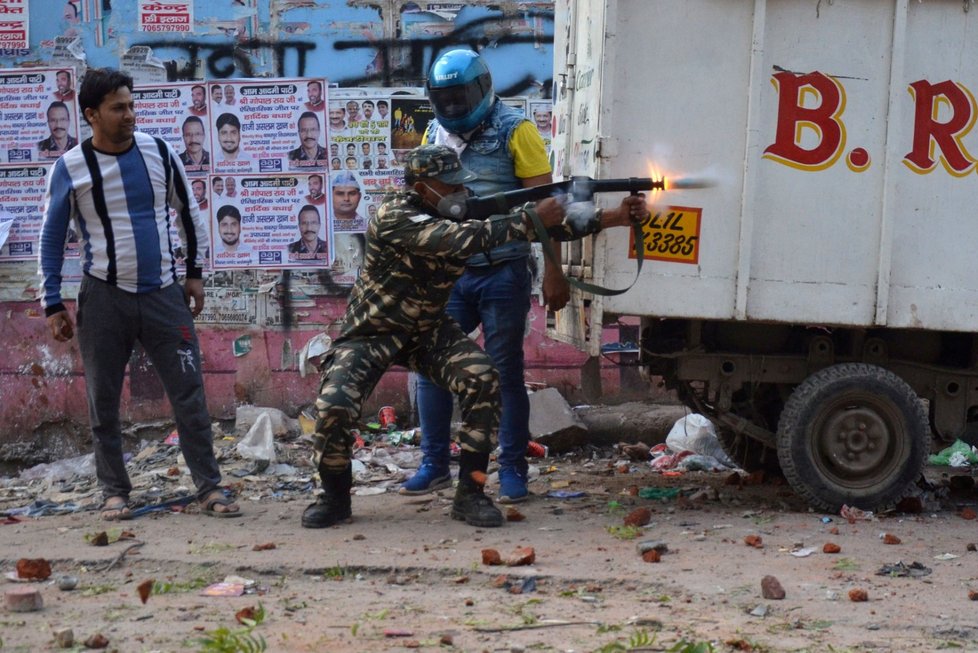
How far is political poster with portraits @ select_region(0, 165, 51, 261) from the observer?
838 cm

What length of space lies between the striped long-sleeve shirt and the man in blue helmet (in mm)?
1357

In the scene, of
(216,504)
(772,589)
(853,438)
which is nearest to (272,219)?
(216,504)

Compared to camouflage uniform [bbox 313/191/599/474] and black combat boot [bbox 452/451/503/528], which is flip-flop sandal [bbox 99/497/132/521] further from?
black combat boot [bbox 452/451/503/528]

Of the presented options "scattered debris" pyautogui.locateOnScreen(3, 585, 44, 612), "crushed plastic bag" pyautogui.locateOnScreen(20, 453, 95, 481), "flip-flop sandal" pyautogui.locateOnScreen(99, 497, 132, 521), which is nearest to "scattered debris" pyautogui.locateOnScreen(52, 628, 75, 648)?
"scattered debris" pyautogui.locateOnScreen(3, 585, 44, 612)

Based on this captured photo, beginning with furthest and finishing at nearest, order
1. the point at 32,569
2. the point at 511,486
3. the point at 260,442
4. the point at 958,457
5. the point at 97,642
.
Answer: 1. the point at 958,457
2. the point at 260,442
3. the point at 511,486
4. the point at 32,569
5. the point at 97,642

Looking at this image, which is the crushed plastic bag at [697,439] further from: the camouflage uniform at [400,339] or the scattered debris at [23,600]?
the scattered debris at [23,600]

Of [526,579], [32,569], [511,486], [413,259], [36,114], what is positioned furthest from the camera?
[36,114]

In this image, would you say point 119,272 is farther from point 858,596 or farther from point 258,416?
point 858,596

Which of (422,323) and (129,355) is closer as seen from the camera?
(422,323)

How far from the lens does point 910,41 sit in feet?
18.2

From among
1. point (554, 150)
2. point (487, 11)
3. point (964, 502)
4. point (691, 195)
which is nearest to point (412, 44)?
point (487, 11)

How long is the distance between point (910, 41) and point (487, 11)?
3419 millimetres

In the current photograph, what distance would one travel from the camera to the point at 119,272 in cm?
566

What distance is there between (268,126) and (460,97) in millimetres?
2991
